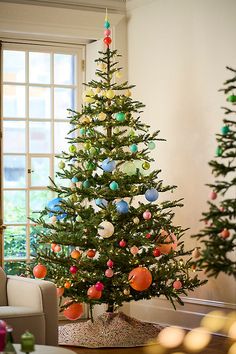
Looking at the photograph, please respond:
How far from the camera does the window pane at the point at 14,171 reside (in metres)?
7.40

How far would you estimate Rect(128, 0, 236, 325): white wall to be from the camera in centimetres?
667

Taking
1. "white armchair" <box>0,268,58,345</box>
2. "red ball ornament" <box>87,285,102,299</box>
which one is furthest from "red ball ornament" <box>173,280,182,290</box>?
"white armchair" <box>0,268,58,345</box>

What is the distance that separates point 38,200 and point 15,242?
1.46 feet

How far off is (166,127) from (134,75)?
2.36 feet

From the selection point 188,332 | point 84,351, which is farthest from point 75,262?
point 188,332

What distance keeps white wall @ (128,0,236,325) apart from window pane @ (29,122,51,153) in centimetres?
92

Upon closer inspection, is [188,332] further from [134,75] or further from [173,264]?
[134,75]

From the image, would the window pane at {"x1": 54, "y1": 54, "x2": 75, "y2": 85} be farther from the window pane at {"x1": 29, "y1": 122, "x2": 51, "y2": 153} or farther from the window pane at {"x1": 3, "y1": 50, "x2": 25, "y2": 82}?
the window pane at {"x1": 29, "y1": 122, "x2": 51, "y2": 153}

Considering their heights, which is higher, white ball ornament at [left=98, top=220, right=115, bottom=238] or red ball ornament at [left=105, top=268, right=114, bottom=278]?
white ball ornament at [left=98, top=220, right=115, bottom=238]

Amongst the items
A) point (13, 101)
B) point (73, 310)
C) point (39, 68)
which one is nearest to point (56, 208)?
point (73, 310)

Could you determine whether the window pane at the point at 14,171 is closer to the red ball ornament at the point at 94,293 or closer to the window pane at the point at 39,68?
the window pane at the point at 39,68

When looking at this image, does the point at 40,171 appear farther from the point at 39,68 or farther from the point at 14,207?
the point at 39,68

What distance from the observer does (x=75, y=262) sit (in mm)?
6367

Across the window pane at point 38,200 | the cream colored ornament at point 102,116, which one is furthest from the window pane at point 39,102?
the cream colored ornament at point 102,116
